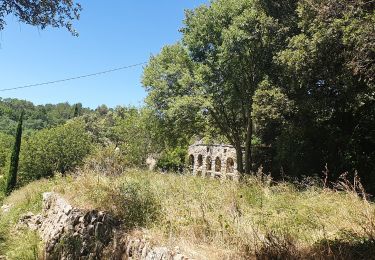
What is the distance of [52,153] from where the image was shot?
28922 millimetres

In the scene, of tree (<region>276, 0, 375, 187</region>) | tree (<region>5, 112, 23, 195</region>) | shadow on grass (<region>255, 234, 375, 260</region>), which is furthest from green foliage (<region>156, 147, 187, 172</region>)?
shadow on grass (<region>255, 234, 375, 260</region>)

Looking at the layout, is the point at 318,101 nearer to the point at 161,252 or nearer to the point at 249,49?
the point at 249,49

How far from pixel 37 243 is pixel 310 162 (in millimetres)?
11628

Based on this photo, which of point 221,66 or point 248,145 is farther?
point 248,145

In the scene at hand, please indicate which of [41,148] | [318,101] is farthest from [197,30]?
[41,148]

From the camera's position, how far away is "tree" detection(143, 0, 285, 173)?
16156 millimetres

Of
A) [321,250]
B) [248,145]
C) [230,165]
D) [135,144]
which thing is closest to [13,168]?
[135,144]

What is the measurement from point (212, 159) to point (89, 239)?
21165 mm

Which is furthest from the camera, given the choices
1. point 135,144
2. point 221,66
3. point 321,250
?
point 135,144

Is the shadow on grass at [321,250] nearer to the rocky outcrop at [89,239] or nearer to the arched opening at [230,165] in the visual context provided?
the rocky outcrop at [89,239]

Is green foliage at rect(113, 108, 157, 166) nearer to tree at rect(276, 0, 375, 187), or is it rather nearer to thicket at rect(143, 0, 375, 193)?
thicket at rect(143, 0, 375, 193)

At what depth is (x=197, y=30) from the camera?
18.8 m

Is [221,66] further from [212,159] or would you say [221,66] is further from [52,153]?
[52,153]

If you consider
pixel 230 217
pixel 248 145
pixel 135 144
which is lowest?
pixel 230 217
